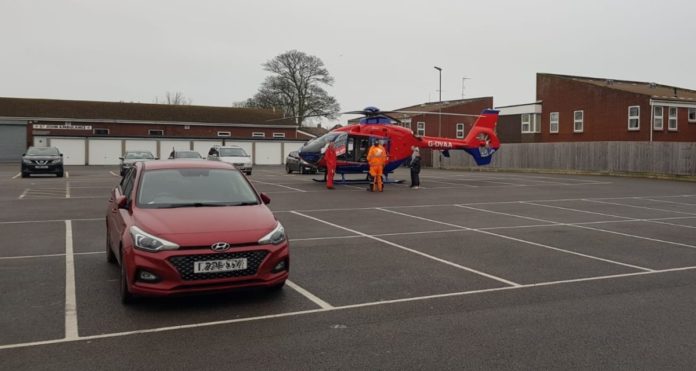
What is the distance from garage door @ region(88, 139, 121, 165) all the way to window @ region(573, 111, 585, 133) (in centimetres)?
3613

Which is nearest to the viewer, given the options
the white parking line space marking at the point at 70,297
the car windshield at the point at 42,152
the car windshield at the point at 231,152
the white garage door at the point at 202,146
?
the white parking line space marking at the point at 70,297

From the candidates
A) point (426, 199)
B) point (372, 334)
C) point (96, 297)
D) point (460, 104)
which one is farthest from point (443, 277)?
point (460, 104)

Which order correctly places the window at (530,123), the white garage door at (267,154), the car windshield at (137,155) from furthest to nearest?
1. the white garage door at (267,154)
2. the window at (530,123)
3. the car windshield at (137,155)

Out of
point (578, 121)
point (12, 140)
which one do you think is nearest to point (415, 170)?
point (578, 121)

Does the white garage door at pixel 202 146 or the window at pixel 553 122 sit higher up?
the window at pixel 553 122

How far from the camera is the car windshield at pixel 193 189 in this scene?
6.71 meters

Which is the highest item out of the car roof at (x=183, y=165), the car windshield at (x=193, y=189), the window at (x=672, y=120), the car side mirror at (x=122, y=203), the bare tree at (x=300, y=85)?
the bare tree at (x=300, y=85)

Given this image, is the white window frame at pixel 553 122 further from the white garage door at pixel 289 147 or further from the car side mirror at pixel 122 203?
the car side mirror at pixel 122 203

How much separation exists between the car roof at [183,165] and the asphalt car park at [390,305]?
1.50 m

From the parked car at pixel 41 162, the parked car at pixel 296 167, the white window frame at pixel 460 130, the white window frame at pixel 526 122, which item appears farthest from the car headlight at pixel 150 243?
the white window frame at pixel 460 130

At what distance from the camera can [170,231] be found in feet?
19.2

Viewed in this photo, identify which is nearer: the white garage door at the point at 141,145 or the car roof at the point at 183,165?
the car roof at the point at 183,165

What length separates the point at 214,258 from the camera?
5719mm

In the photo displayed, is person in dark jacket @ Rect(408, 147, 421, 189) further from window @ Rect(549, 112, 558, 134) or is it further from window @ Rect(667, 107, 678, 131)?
window @ Rect(549, 112, 558, 134)
